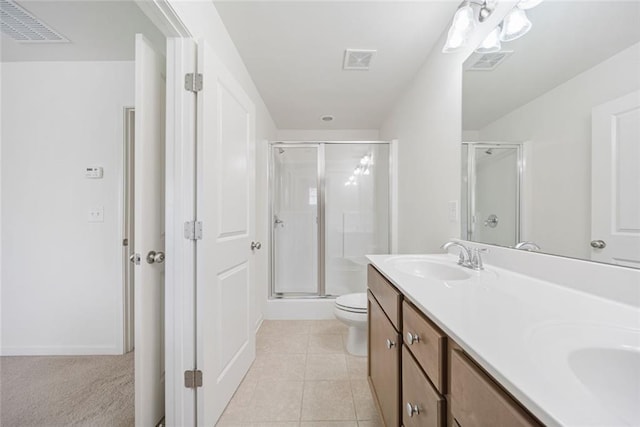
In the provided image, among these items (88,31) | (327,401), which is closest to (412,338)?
(327,401)

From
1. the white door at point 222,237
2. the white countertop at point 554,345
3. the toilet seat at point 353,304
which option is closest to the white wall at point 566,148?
the white countertop at point 554,345

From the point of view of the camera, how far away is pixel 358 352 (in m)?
1.92

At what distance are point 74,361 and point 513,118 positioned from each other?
314 centimetres

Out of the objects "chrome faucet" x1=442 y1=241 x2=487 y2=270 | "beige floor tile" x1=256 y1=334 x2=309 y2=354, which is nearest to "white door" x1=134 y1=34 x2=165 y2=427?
"beige floor tile" x1=256 y1=334 x2=309 y2=354

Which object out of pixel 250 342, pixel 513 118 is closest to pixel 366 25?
pixel 513 118

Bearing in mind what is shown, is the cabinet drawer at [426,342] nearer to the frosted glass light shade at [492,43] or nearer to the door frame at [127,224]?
the frosted glass light shade at [492,43]

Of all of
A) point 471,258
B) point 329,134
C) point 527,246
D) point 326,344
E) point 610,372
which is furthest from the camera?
point 329,134

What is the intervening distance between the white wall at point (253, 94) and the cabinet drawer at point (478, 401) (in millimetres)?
1591

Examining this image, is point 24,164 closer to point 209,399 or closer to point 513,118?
point 209,399

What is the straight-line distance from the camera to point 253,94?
2.27 metres

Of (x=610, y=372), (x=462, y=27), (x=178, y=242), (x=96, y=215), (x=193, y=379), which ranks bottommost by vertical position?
(x=193, y=379)

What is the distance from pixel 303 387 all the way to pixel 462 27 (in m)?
2.23

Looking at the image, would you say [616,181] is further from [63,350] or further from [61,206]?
[63,350]

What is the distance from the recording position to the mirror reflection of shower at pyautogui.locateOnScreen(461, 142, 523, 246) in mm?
1077
